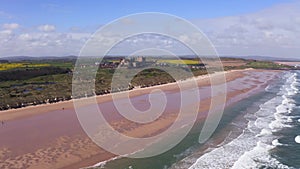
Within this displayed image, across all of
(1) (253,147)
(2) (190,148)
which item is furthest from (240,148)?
(2) (190,148)

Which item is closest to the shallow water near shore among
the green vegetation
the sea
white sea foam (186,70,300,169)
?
the sea

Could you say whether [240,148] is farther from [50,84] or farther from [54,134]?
[50,84]

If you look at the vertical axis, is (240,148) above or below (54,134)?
below

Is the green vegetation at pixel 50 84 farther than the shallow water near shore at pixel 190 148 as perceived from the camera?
Yes

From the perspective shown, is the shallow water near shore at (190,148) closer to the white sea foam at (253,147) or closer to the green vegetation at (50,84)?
the white sea foam at (253,147)

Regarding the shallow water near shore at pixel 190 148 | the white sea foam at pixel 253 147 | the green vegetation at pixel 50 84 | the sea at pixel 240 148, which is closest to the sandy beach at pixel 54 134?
the shallow water near shore at pixel 190 148

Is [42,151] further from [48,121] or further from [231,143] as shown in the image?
[231,143]

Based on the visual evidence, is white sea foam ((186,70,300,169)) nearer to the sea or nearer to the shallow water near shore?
the sea
